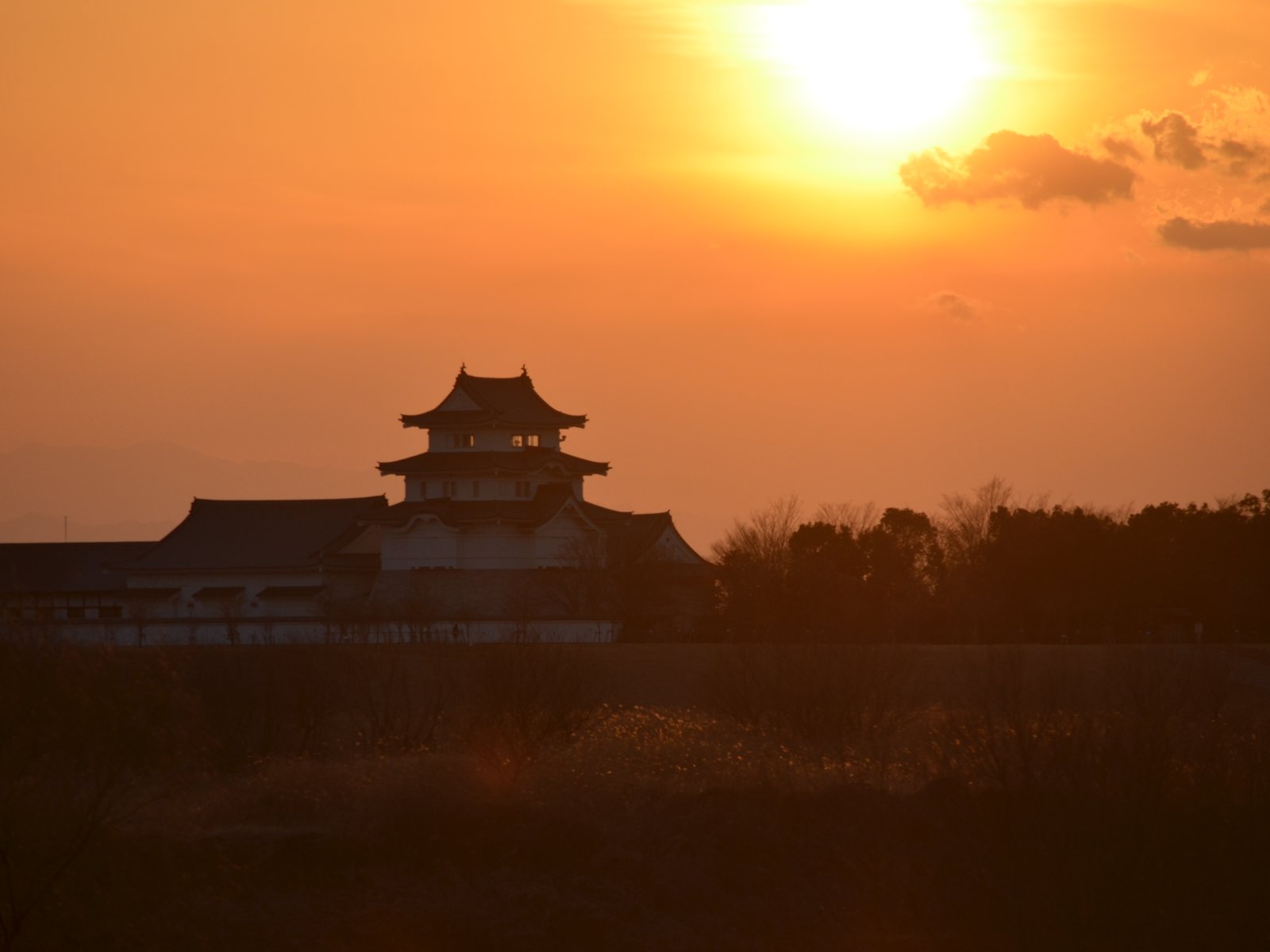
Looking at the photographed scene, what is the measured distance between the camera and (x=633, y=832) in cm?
2405

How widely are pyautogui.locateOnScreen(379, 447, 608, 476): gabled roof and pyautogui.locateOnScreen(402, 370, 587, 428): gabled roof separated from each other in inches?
42.4

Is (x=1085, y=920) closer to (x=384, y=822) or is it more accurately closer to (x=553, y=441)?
(x=384, y=822)

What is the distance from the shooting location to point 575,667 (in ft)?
113

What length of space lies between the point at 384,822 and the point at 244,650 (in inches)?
530

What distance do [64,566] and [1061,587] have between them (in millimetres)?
34184

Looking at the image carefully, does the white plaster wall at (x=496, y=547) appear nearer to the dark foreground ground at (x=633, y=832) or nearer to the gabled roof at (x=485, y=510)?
the gabled roof at (x=485, y=510)

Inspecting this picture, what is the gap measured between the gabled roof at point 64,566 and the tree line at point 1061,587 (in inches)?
849

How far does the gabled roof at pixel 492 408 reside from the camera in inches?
2357

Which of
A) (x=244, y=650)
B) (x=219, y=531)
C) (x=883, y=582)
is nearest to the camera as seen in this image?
(x=244, y=650)

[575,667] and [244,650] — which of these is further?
[244,650]

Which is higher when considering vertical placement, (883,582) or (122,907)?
(883,582)

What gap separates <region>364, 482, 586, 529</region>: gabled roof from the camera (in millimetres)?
57062

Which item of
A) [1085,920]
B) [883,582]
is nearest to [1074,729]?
[1085,920]

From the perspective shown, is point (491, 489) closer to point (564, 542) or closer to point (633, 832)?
point (564, 542)
